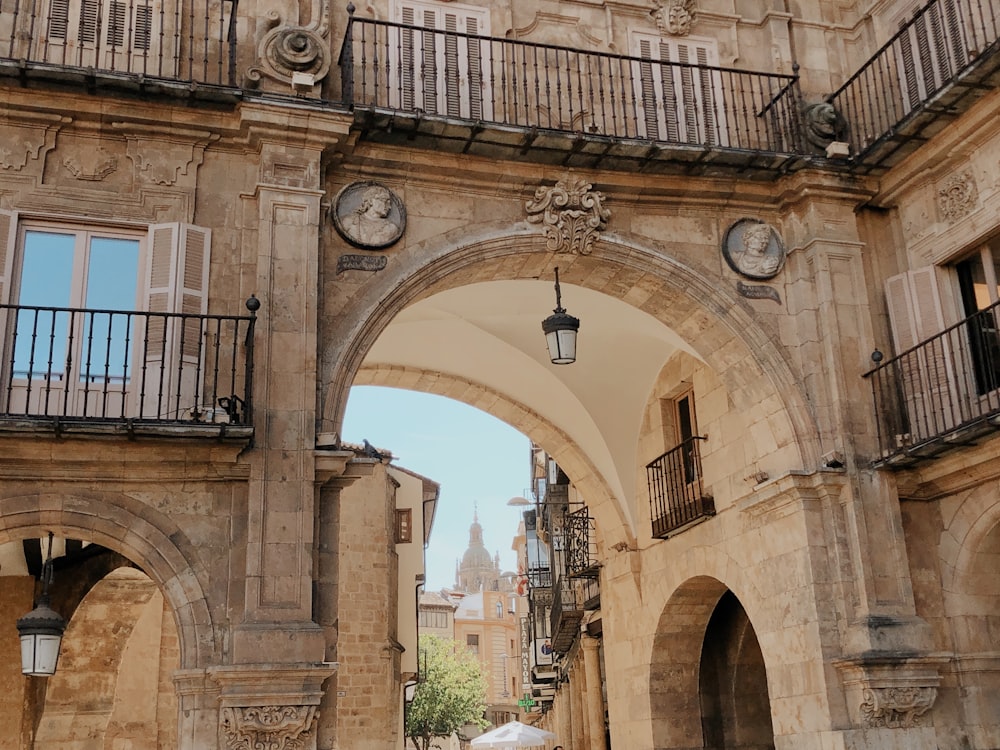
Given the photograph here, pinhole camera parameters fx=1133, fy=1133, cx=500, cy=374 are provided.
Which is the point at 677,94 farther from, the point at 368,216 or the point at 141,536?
the point at 141,536

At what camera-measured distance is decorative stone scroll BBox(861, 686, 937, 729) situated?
10.1m

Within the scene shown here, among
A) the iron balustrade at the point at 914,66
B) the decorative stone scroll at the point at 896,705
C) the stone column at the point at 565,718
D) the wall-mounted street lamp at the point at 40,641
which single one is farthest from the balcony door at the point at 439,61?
the stone column at the point at 565,718

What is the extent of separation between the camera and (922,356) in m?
11.1

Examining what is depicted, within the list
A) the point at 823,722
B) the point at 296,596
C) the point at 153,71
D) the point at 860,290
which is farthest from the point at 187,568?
the point at 860,290

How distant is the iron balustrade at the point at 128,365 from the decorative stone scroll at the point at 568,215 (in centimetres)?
319

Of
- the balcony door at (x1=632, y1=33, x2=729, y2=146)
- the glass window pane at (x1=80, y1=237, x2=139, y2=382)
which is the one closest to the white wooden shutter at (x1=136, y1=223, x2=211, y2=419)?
the glass window pane at (x1=80, y1=237, x2=139, y2=382)

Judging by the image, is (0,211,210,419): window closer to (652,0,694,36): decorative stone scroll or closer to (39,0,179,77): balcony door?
(39,0,179,77): balcony door

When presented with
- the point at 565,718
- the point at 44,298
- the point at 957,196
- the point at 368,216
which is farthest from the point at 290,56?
the point at 565,718

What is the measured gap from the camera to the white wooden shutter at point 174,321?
9594 millimetres

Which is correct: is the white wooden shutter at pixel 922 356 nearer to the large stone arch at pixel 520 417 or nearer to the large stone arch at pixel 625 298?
the large stone arch at pixel 625 298

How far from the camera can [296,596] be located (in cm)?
910

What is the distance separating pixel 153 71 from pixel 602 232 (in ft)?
15.0

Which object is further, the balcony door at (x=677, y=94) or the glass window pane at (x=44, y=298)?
the balcony door at (x=677, y=94)

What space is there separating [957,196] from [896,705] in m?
4.89
